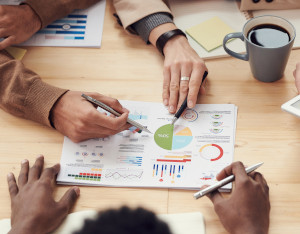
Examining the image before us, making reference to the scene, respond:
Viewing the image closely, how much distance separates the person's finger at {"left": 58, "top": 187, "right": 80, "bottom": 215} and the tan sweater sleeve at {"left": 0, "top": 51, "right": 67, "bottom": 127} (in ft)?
0.69

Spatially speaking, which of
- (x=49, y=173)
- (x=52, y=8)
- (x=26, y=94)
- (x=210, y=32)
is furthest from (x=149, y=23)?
(x=49, y=173)

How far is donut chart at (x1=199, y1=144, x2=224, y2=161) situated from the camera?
37.9 inches

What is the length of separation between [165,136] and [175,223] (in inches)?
8.8

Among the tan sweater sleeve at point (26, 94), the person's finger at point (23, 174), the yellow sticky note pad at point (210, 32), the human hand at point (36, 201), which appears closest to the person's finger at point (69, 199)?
the human hand at point (36, 201)

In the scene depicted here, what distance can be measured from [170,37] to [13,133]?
0.49 meters

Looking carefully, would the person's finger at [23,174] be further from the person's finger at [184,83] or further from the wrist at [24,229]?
the person's finger at [184,83]

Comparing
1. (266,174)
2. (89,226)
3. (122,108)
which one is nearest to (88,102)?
(122,108)

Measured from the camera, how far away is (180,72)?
1.12 meters

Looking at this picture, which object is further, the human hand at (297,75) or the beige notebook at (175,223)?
the human hand at (297,75)

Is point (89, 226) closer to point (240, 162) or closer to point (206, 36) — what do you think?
point (240, 162)

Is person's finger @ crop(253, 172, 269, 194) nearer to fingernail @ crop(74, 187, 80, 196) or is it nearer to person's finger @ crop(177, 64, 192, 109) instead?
person's finger @ crop(177, 64, 192, 109)

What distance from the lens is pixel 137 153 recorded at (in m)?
0.99

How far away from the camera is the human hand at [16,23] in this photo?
3.96 ft

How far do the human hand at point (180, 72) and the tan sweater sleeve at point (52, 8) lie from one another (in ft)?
1.11
